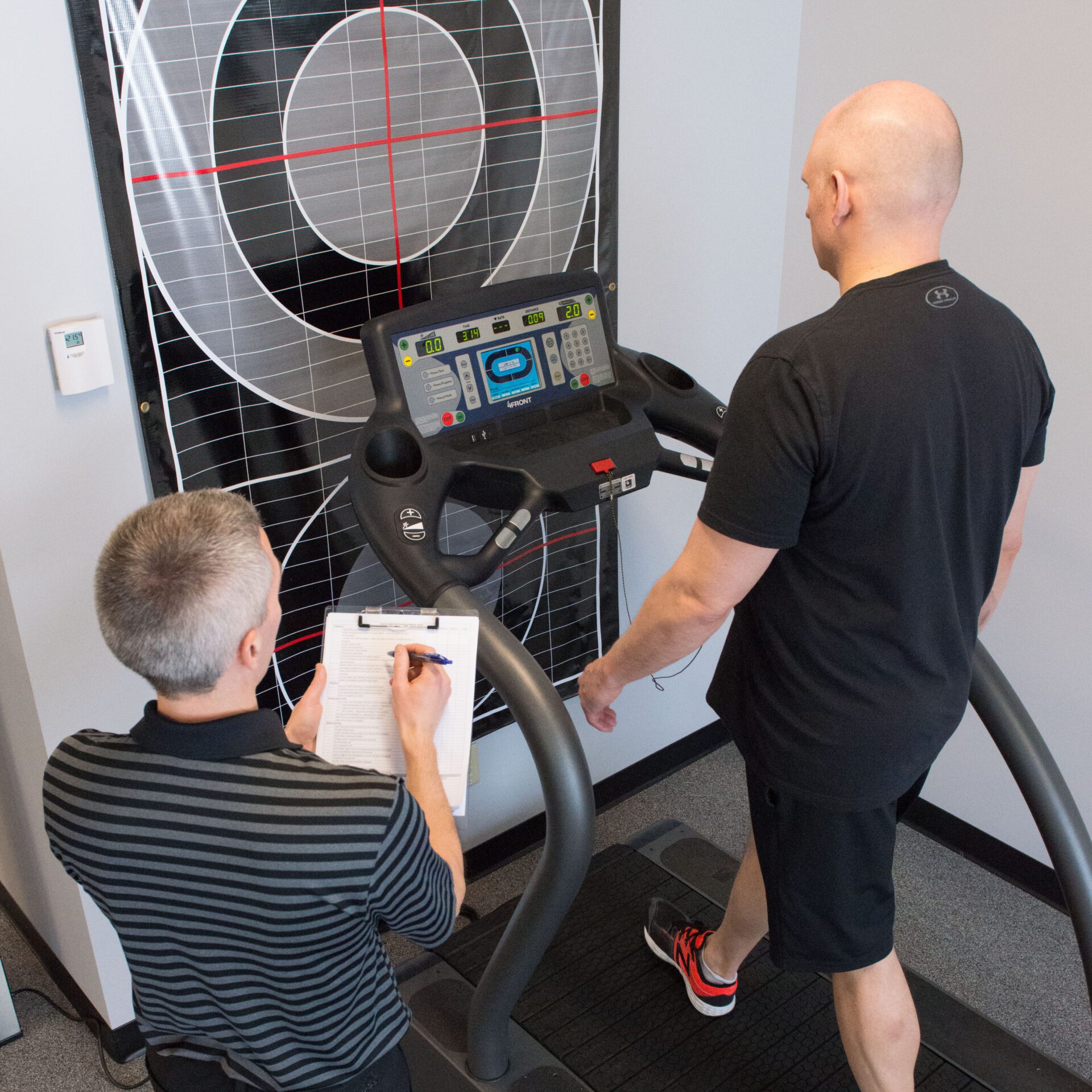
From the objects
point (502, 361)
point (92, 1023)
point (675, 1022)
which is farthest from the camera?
point (92, 1023)

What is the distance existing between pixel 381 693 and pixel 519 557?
3.54ft

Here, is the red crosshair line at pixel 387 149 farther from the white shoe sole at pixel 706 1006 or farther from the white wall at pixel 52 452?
the white shoe sole at pixel 706 1006

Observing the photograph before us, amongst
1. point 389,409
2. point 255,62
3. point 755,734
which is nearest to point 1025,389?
point 755,734

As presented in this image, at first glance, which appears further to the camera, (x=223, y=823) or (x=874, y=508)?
(x=874, y=508)

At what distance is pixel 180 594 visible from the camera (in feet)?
3.58

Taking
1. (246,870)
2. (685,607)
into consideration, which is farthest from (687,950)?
(246,870)

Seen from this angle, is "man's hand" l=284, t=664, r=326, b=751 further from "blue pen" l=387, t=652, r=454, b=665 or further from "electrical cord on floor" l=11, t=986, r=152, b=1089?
"electrical cord on floor" l=11, t=986, r=152, b=1089

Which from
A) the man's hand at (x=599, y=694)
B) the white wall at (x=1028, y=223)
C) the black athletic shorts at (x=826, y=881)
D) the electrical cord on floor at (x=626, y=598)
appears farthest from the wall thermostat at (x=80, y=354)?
the white wall at (x=1028, y=223)

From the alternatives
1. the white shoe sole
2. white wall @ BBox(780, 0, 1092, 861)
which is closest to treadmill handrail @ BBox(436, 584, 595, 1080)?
the white shoe sole

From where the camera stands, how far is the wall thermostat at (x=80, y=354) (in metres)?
1.72

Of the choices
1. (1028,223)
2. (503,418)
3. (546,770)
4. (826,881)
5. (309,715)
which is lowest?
(826,881)

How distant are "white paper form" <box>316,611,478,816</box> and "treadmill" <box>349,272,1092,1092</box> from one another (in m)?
0.18

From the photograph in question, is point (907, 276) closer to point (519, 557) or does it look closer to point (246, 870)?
point (246, 870)

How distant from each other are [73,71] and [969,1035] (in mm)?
2305
